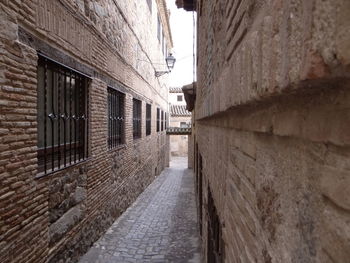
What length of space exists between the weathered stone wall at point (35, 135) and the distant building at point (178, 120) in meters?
21.3

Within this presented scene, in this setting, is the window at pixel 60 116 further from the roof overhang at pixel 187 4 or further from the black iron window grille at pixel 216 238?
the roof overhang at pixel 187 4

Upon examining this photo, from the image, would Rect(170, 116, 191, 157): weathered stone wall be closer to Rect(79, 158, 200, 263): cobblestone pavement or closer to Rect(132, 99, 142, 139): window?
Rect(132, 99, 142, 139): window

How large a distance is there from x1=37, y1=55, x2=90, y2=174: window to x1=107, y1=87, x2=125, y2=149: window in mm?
1644

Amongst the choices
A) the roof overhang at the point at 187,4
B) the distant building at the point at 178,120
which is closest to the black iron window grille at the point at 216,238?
the roof overhang at the point at 187,4

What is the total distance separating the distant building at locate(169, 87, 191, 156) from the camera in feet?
99.3

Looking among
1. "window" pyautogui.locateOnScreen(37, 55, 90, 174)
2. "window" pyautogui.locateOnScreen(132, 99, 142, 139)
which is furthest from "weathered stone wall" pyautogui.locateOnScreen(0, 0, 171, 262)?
"window" pyautogui.locateOnScreen(132, 99, 142, 139)

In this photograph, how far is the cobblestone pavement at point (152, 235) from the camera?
5.96m

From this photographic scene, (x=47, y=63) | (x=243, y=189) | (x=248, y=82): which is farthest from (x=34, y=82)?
(x=248, y=82)

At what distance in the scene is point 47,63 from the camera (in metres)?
4.20

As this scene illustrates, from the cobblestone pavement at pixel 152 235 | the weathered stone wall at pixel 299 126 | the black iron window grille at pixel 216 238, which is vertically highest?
the weathered stone wall at pixel 299 126

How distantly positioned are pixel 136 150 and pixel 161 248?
4267mm

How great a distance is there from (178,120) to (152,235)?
77.8 ft

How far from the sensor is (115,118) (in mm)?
7820

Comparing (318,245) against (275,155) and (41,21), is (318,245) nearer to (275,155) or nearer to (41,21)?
(275,155)
